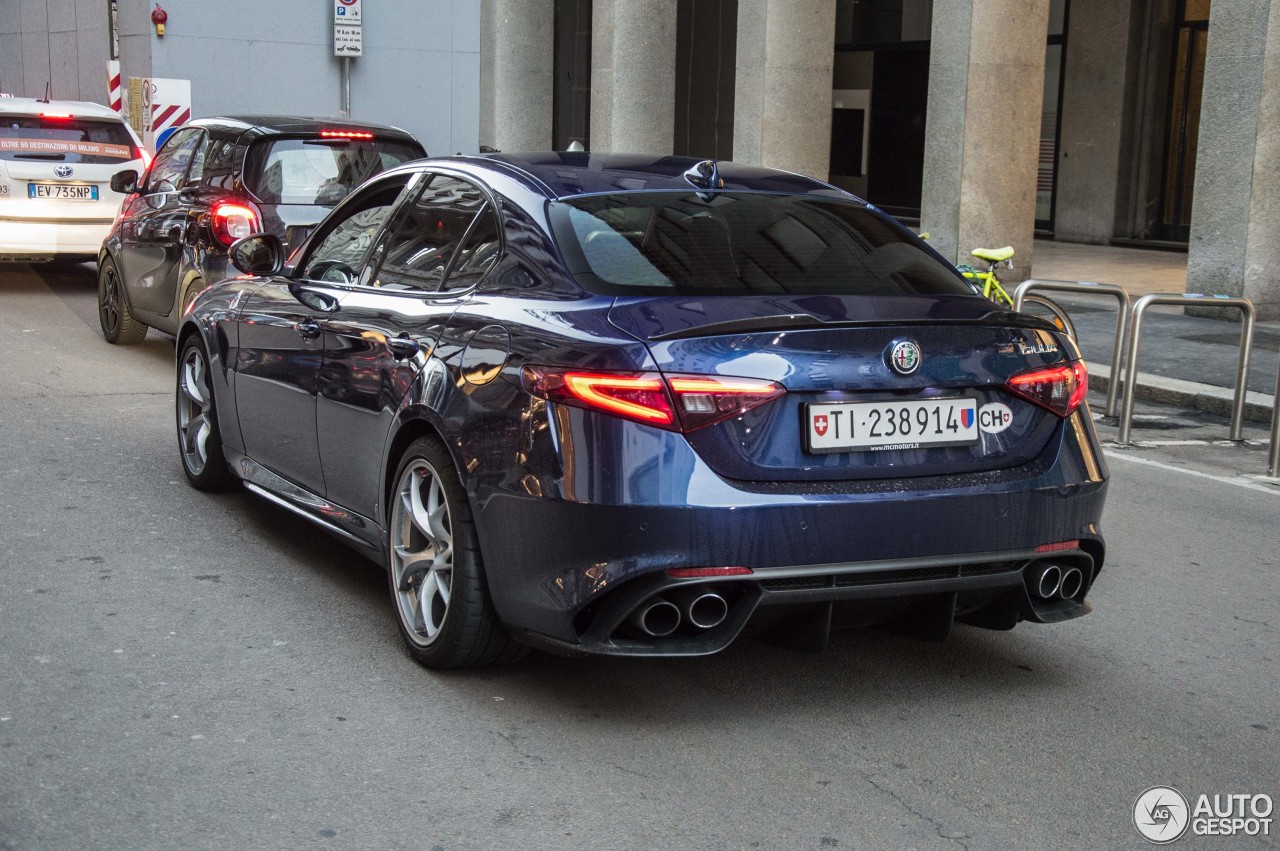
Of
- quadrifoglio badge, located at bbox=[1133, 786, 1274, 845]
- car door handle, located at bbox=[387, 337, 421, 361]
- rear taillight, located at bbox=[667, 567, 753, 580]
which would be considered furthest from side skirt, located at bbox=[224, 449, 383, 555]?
quadrifoglio badge, located at bbox=[1133, 786, 1274, 845]

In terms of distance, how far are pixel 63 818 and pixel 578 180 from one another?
7.83 ft

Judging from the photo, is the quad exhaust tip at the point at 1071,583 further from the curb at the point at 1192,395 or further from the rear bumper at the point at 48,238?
the rear bumper at the point at 48,238

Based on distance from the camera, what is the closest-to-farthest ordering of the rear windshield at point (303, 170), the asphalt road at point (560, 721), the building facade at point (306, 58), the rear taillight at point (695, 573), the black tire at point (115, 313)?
the asphalt road at point (560, 721) → the rear taillight at point (695, 573) → the rear windshield at point (303, 170) → the black tire at point (115, 313) → the building facade at point (306, 58)

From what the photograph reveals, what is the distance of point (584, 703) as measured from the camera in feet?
15.3

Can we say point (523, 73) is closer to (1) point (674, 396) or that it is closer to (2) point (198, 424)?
(2) point (198, 424)

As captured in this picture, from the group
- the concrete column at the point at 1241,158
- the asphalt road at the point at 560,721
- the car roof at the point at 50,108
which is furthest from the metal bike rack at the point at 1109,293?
the car roof at the point at 50,108

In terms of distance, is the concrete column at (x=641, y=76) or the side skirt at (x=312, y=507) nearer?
the side skirt at (x=312, y=507)

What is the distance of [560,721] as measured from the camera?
4.50 metres

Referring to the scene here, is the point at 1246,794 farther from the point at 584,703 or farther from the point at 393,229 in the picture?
the point at 393,229

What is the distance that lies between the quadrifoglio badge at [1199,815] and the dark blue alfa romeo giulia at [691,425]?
2.45ft

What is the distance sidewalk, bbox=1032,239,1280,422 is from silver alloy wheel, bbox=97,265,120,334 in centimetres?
708

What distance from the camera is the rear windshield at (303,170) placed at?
10555mm

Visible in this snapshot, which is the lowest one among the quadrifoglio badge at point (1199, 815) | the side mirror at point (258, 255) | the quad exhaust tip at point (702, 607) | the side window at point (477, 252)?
the quadrifoglio badge at point (1199, 815)

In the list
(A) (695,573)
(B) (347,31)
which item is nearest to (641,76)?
(B) (347,31)
